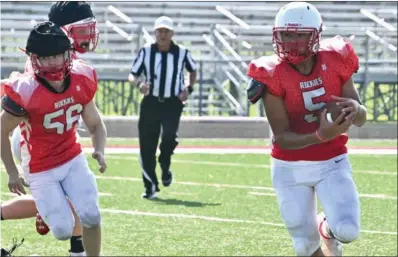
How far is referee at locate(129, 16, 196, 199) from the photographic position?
30.3ft

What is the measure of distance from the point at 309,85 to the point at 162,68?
4525 millimetres

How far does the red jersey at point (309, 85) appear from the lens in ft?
16.3

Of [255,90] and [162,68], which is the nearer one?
[255,90]

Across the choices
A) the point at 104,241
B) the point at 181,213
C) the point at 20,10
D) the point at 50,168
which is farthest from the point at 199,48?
the point at 50,168

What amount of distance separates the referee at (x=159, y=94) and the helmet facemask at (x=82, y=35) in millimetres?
2955

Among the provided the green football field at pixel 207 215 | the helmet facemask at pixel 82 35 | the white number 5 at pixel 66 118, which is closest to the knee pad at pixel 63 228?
the white number 5 at pixel 66 118

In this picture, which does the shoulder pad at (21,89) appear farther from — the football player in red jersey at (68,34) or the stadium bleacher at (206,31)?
the stadium bleacher at (206,31)

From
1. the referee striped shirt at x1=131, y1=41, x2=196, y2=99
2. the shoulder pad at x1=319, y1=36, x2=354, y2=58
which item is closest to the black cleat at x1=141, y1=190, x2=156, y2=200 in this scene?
the referee striped shirt at x1=131, y1=41, x2=196, y2=99

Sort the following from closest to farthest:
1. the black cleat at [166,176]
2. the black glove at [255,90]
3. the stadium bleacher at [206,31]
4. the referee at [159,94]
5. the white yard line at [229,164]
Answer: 1. the black glove at [255,90]
2. the referee at [159,94]
3. the black cleat at [166,176]
4. the white yard line at [229,164]
5. the stadium bleacher at [206,31]

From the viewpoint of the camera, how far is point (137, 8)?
773 inches

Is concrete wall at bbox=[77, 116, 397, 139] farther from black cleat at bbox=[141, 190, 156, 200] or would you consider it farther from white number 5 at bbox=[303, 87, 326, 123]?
white number 5 at bbox=[303, 87, 326, 123]

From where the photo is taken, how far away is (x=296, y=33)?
489 cm

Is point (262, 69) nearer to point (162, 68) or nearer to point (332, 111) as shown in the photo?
point (332, 111)

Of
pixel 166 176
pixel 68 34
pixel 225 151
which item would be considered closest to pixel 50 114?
pixel 68 34
